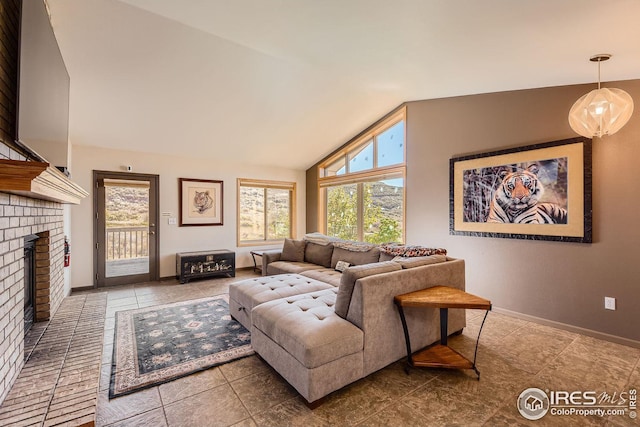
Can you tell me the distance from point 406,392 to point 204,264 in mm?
4135

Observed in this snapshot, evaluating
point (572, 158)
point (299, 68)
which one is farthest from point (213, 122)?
point (572, 158)

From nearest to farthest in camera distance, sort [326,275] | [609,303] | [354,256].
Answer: [609,303] < [326,275] < [354,256]

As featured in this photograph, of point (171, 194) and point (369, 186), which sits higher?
point (369, 186)

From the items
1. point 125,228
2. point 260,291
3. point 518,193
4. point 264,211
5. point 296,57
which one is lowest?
point 260,291

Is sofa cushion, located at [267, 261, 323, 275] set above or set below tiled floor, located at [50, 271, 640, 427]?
above

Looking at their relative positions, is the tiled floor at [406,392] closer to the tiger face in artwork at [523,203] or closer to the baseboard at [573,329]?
the baseboard at [573,329]

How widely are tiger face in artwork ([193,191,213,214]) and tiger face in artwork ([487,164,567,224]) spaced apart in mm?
4793

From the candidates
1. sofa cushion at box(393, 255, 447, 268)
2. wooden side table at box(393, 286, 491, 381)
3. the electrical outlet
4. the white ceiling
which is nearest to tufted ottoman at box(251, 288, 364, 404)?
wooden side table at box(393, 286, 491, 381)

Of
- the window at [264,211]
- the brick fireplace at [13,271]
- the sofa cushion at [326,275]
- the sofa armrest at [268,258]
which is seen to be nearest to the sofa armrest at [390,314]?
the sofa cushion at [326,275]

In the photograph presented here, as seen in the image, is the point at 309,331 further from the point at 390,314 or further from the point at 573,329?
the point at 573,329

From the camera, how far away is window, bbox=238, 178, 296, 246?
241 inches

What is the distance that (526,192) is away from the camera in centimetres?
329

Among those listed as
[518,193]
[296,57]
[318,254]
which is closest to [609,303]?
[518,193]

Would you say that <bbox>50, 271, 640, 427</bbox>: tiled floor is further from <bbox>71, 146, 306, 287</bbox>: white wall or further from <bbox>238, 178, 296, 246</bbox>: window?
<bbox>238, 178, 296, 246</bbox>: window
